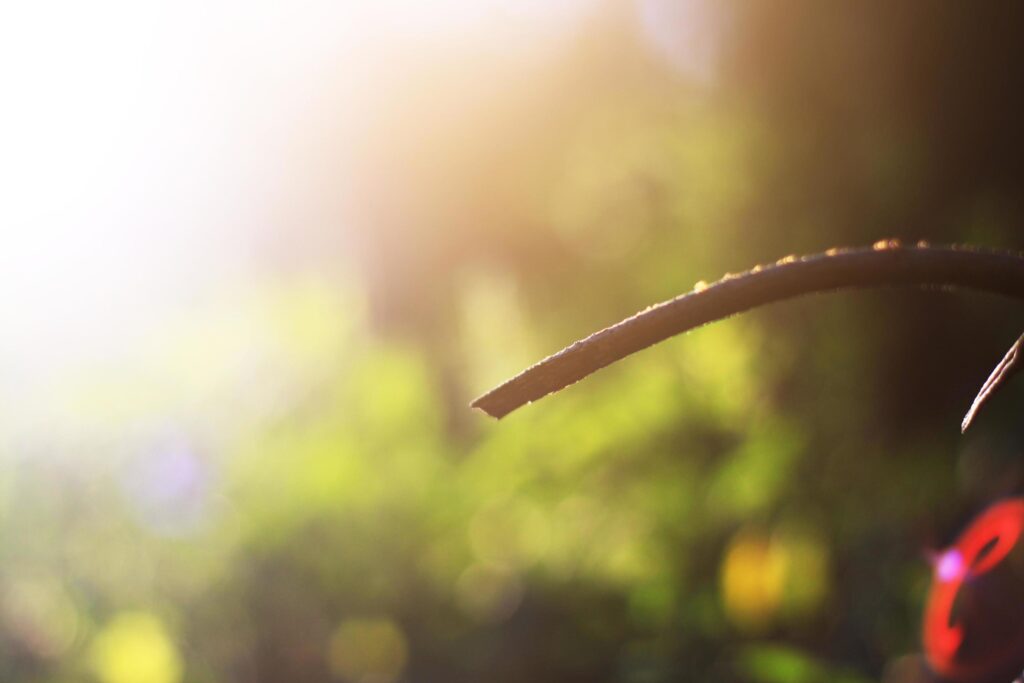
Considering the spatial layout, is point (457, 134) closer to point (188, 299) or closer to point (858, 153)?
point (188, 299)

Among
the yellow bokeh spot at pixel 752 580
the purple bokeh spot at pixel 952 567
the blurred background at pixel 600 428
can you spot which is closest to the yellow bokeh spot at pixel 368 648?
the blurred background at pixel 600 428

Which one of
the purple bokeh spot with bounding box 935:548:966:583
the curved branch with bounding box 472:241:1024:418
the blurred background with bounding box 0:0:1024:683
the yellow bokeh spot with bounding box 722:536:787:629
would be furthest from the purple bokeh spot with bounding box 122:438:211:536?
the curved branch with bounding box 472:241:1024:418

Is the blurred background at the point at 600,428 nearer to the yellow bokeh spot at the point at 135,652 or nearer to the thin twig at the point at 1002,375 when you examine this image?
the yellow bokeh spot at the point at 135,652

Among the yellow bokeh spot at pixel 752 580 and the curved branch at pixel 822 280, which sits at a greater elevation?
the yellow bokeh spot at pixel 752 580

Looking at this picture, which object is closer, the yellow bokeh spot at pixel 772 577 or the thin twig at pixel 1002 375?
the thin twig at pixel 1002 375

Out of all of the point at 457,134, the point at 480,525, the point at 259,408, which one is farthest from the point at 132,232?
the point at 480,525

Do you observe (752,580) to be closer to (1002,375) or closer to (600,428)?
(600,428)

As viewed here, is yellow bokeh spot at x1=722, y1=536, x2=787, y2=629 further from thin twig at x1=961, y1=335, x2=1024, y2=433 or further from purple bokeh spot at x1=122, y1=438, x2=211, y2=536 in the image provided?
thin twig at x1=961, y1=335, x2=1024, y2=433

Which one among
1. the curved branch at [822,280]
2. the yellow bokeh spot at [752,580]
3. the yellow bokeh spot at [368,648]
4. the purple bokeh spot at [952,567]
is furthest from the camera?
the yellow bokeh spot at [368,648]
